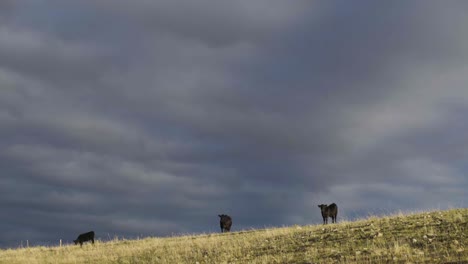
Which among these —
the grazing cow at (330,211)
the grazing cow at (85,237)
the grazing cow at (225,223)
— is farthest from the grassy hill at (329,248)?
the grazing cow at (225,223)

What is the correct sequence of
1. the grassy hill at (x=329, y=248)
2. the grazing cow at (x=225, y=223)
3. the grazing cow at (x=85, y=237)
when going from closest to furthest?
the grassy hill at (x=329, y=248), the grazing cow at (x=85, y=237), the grazing cow at (x=225, y=223)

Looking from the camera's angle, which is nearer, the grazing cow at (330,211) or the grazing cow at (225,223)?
the grazing cow at (330,211)

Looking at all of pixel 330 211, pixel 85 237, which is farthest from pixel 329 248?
pixel 85 237

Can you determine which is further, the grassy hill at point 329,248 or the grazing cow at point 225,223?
the grazing cow at point 225,223

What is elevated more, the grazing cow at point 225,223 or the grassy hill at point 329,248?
the grazing cow at point 225,223

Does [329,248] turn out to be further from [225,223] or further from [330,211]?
[225,223]

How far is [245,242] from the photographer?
31.1 m

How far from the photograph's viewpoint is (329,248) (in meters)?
24.8

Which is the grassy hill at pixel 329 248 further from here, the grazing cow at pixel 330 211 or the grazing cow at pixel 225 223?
the grazing cow at pixel 225 223

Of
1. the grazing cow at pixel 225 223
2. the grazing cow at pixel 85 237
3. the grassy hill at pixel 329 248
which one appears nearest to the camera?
the grassy hill at pixel 329 248

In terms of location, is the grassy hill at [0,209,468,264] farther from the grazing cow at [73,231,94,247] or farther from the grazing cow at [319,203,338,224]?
the grazing cow at [319,203,338,224]

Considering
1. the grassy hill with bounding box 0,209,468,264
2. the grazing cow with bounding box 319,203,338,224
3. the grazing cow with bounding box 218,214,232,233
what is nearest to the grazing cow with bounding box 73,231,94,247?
the grassy hill with bounding box 0,209,468,264

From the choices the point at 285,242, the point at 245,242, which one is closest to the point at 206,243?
the point at 245,242

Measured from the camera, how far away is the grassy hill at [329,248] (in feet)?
68.8
